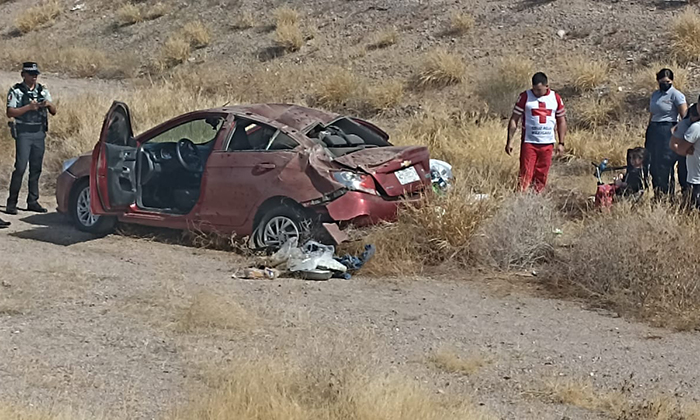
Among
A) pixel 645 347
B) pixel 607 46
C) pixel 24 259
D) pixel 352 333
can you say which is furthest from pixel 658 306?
pixel 607 46

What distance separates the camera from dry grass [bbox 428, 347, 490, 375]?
682 cm

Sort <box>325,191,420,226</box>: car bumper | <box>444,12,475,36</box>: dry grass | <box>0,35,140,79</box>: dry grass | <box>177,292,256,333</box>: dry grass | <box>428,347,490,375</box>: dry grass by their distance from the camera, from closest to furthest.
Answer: <box>428,347,490,375</box>: dry grass → <box>177,292,256,333</box>: dry grass → <box>325,191,420,226</box>: car bumper → <box>444,12,475,36</box>: dry grass → <box>0,35,140,79</box>: dry grass

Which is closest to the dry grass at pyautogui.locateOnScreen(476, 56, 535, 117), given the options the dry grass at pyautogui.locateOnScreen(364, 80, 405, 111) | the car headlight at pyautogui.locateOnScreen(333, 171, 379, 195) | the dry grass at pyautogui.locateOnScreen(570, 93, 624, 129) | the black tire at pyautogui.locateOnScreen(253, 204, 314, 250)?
the dry grass at pyautogui.locateOnScreen(570, 93, 624, 129)

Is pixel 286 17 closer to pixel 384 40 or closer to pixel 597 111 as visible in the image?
pixel 384 40

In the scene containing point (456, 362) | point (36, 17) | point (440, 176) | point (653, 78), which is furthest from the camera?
point (36, 17)

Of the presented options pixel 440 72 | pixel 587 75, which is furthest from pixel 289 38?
pixel 587 75

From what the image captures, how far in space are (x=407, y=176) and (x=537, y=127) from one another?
2.06m

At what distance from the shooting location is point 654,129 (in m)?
11.7

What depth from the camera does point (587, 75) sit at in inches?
757

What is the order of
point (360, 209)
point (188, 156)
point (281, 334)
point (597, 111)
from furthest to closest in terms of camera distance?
point (597, 111)
point (188, 156)
point (360, 209)
point (281, 334)

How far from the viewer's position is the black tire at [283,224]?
10.1 m

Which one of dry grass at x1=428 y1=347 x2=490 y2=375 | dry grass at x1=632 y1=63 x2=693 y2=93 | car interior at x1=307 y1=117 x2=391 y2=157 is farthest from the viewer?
dry grass at x1=632 y1=63 x2=693 y2=93

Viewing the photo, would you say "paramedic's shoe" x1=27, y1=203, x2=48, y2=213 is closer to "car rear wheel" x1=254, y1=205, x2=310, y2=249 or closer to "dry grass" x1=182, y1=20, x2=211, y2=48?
"car rear wheel" x1=254, y1=205, x2=310, y2=249

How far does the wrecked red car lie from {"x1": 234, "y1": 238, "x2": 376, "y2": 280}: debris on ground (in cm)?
21
